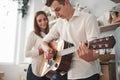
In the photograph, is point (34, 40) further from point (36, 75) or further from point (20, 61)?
point (20, 61)

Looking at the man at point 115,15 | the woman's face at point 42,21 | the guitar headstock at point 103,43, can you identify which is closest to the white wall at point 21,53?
the woman's face at point 42,21

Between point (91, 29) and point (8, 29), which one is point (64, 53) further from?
point (8, 29)

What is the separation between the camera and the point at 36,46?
2.13 meters

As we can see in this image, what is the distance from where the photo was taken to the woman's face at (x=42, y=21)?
2178mm

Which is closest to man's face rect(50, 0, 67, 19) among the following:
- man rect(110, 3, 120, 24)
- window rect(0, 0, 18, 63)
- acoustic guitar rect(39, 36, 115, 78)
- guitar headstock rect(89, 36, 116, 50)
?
acoustic guitar rect(39, 36, 115, 78)

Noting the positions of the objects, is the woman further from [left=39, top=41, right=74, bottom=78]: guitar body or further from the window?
the window

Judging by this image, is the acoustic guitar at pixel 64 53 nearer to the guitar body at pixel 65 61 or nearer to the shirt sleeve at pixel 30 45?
the guitar body at pixel 65 61

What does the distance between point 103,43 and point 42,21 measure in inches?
47.3

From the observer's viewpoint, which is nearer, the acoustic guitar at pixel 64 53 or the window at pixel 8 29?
the acoustic guitar at pixel 64 53

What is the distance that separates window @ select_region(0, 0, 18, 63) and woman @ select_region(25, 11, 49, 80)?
209 cm

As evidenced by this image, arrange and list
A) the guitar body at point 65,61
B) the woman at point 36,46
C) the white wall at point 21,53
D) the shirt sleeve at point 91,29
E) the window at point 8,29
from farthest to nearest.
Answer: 1. the window at point 8,29
2. the white wall at point 21,53
3. the woman at point 36,46
4. the guitar body at point 65,61
5. the shirt sleeve at point 91,29

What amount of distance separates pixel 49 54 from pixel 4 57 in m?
2.67

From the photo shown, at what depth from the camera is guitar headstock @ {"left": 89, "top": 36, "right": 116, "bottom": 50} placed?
1045mm

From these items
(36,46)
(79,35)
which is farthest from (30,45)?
(79,35)
